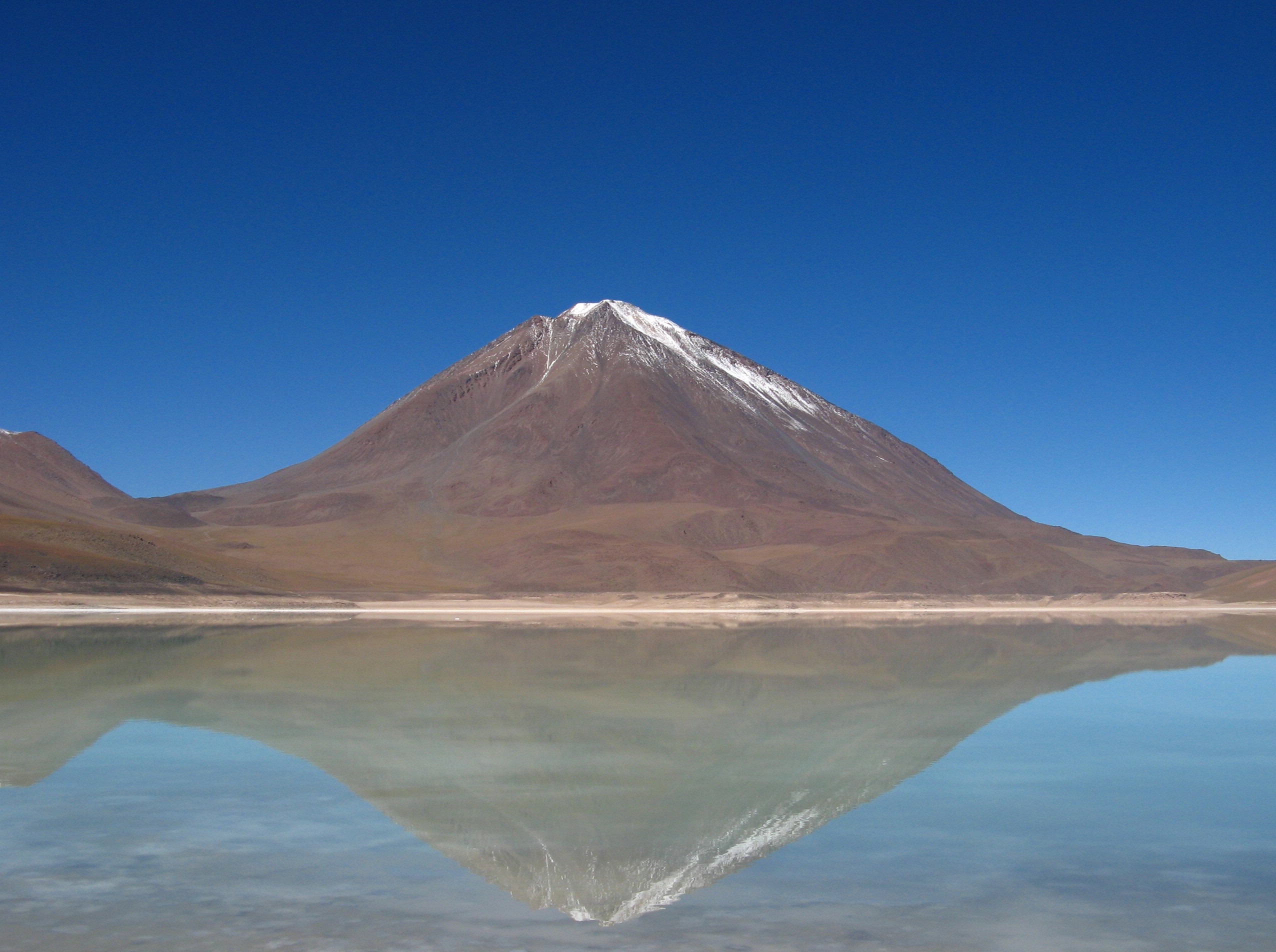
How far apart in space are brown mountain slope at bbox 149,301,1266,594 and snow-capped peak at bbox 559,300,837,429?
1.75 feet

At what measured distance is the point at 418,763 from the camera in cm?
1297

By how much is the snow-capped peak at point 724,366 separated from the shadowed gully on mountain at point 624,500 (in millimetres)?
549

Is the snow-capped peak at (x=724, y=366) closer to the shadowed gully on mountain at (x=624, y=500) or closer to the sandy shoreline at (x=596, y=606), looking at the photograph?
the shadowed gully on mountain at (x=624, y=500)

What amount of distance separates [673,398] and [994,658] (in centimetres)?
13153

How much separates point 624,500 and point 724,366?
6285 centimetres

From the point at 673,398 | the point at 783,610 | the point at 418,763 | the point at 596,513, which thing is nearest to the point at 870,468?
the point at 673,398

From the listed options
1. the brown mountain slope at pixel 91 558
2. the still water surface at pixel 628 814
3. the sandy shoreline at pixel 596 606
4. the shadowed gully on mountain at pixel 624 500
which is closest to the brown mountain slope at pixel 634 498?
the shadowed gully on mountain at pixel 624 500

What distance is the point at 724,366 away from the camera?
185 meters

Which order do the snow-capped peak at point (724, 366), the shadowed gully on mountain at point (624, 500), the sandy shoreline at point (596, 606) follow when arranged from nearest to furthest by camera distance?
the sandy shoreline at point (596, 606) < the shadowed gully on mountain at point (624, 500) < the snow-capped peak at point (724, 366)

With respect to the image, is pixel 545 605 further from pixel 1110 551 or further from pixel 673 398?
pixel 1110 551

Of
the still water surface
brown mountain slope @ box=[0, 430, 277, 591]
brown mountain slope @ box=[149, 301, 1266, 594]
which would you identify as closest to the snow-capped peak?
brown mountain slope @ box=[149, 301, 1266, 594]

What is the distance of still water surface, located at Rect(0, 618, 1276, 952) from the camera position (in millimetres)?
7152

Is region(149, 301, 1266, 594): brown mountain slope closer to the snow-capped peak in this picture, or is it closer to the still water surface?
the snow-capped peak

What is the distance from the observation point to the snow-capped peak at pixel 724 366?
580 feet
